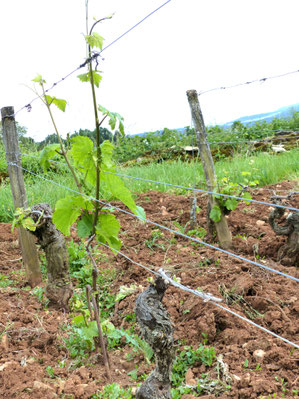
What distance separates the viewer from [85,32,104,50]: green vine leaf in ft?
5.96

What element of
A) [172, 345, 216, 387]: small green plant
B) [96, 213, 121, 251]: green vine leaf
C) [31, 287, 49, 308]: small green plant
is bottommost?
[172, 345, 216, 387]: small green plant

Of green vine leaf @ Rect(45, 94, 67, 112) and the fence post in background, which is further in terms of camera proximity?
the fence post in background

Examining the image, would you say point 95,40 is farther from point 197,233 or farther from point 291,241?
point 197,233

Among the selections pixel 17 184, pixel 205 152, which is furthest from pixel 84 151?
pixel 205 152

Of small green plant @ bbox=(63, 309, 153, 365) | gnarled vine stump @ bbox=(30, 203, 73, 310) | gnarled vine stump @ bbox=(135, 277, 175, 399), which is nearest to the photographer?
gnarled vine stump @ bbox=(135, 277, 175, 399)

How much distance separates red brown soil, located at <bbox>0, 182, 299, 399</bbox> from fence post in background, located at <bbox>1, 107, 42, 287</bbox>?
0.16 meters

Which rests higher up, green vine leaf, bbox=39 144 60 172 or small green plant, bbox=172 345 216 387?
green vine leaf, bbox=39 144 60 172

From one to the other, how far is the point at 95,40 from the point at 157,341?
1346mm

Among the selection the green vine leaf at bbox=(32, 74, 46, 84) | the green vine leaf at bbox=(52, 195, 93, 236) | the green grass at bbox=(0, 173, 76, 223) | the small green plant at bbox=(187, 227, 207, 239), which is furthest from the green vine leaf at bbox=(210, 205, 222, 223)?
the green grass at bbox=(0, 173, 76, 223)

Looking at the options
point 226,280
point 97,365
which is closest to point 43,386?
point 97,365

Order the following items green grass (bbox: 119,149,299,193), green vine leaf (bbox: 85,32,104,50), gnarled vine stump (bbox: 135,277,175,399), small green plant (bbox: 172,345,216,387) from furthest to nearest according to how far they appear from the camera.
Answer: green grass (bbox: 119,149,299,193) < small green plant (bbox: 172,345,216,387) < green vine leaf (bbox: 85,32,104,50) < gnarled vine stump (bbox: 135,277,175,399)

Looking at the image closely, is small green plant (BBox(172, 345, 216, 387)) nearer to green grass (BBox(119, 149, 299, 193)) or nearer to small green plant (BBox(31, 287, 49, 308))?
small green plant (BBox(31, 287, 49, 308))

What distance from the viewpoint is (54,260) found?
2.95 m

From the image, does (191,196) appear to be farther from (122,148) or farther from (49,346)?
(122,148)
